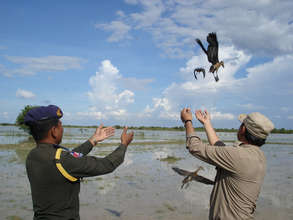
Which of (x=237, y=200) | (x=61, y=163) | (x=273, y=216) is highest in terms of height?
(x=61, y=163)

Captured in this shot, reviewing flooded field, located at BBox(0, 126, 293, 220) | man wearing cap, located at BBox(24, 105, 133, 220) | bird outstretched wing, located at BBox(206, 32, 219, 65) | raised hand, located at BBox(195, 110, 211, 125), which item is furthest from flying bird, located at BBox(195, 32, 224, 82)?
flooded field, located at BBox(0, 126, 293, 220)

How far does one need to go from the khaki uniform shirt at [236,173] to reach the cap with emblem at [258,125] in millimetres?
156

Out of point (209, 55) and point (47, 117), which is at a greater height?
point (209, 55)

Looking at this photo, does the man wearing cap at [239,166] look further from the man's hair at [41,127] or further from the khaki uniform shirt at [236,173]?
the man's hair at [41,127]

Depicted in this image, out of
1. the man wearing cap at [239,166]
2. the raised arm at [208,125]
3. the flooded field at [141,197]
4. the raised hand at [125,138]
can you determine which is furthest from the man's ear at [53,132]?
the flooded field at [141,197]

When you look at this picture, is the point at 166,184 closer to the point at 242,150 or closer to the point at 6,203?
the point at 6,203

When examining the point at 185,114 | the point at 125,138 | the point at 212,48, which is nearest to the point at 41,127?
the point at 125,138

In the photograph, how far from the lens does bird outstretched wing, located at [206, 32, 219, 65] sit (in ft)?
10.9

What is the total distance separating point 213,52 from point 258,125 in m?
1.31

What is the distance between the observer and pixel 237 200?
8.27 ft

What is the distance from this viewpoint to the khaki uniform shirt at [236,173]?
2.49 metres

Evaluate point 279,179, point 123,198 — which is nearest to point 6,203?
point 123,198

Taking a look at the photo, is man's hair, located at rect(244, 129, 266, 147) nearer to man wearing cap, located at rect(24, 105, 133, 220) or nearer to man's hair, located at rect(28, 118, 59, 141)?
man wearing cap, located at rect(24, 105, 133, 220)

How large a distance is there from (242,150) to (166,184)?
8.31 meters
